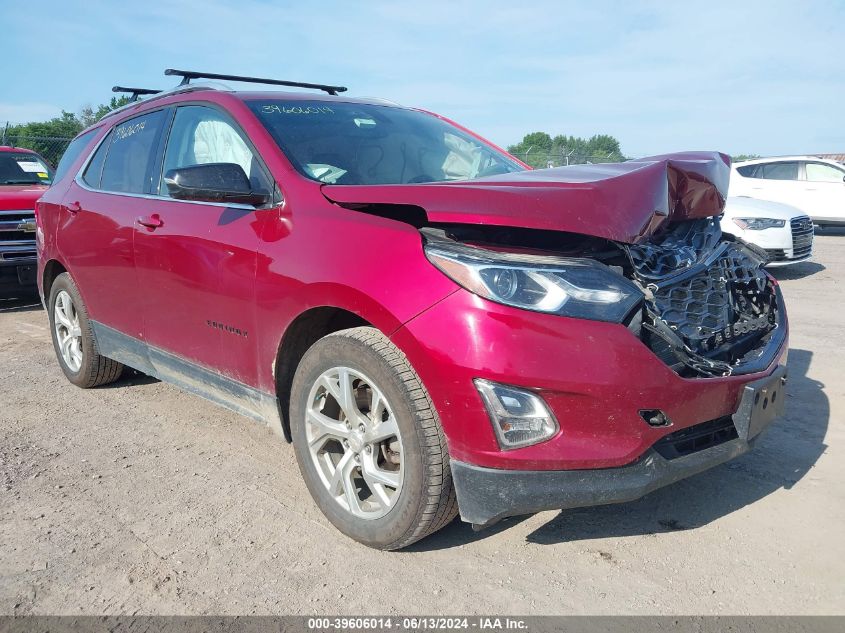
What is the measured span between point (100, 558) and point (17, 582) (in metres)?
0.27

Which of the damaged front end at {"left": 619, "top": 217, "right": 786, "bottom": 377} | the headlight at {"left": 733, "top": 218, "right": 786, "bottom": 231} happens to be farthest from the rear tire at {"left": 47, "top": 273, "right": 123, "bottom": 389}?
the headlight at {"left": 733, "top": 218, "right": 786, "bottom": 231}

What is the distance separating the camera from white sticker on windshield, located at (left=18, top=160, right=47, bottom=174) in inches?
369

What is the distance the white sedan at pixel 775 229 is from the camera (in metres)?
8.73

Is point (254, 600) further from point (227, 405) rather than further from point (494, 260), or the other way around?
point (494, 260)

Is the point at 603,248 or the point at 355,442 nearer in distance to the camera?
the point at 603,248

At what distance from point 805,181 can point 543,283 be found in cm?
1319

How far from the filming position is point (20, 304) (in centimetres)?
855

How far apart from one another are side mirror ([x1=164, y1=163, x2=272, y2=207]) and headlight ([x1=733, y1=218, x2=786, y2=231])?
7.64 m

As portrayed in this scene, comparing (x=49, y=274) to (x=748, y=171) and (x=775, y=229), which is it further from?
(x=748, y=171)

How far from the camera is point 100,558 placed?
265 centimetres

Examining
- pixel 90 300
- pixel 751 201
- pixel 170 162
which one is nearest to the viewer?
pixel 170 162

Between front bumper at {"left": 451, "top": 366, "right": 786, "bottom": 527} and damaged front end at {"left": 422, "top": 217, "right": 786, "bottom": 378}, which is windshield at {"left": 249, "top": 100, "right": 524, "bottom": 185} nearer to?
damaged front end at {"left": 422, "top": 217, "right": 786, "bottom": 378}

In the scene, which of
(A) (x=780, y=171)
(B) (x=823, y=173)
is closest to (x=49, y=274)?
(A) (x=780, y=171)

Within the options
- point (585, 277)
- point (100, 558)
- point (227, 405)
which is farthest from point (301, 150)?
point (100, 558)
